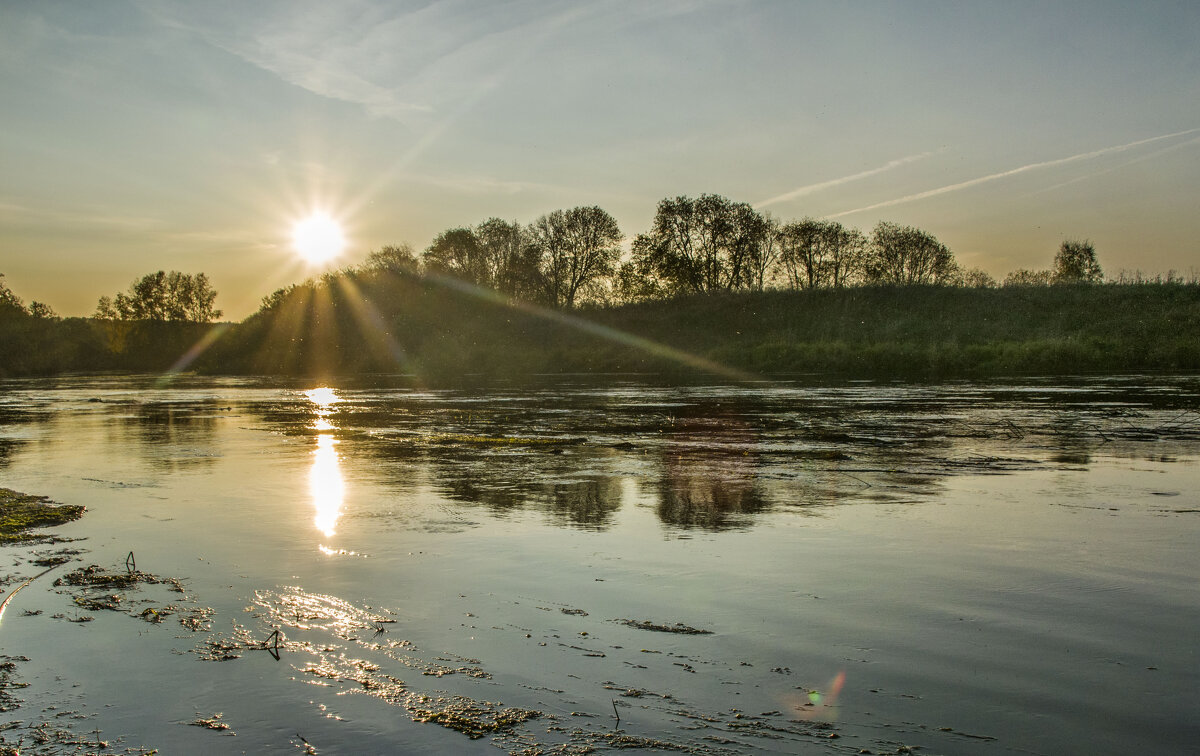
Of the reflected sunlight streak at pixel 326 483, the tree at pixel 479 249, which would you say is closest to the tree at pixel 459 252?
the tree at pixel 479 249

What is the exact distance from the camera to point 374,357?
7894 centimetres

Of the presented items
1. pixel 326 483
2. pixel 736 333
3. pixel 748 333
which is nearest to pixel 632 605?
pixel 326 483

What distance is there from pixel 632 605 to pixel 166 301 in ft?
445

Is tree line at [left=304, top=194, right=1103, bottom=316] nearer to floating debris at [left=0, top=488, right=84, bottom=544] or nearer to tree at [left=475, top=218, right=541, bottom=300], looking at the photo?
tree at [left=475, top=218, right=541, bottom=300]

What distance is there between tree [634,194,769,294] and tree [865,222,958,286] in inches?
489

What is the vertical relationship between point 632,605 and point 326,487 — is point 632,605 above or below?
below

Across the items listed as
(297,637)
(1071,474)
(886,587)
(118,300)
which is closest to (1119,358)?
(1071,474)

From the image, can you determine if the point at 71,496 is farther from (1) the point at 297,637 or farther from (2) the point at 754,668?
(2) the point at 754,668

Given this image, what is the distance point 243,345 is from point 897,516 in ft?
300

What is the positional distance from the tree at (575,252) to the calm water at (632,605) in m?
81.5

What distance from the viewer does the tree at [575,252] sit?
95625 millimetres

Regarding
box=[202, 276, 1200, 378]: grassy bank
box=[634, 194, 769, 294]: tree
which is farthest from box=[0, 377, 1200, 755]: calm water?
box=[634, 194, 769, 294]: tree

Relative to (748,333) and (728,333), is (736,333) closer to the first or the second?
(728,333)

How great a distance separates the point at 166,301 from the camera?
12600 cm
